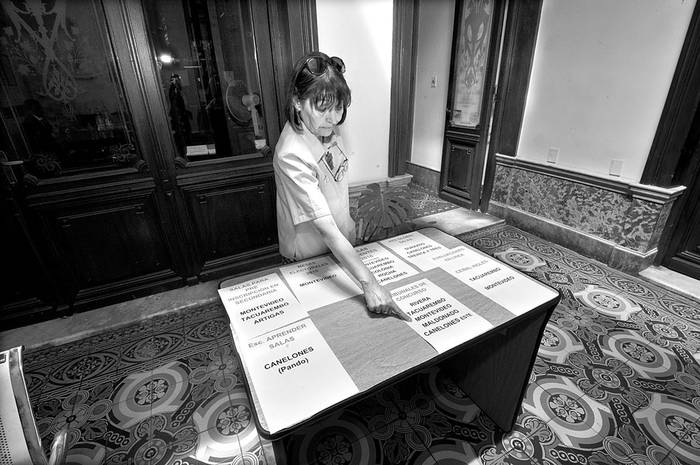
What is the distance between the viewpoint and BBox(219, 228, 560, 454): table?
2.72ft

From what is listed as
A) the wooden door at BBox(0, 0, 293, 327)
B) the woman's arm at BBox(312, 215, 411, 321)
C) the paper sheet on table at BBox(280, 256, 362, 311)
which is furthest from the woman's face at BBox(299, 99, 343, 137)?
the wooden door at BBox(0, 0, 293, 327)

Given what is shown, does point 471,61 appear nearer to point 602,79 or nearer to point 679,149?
point 602,79

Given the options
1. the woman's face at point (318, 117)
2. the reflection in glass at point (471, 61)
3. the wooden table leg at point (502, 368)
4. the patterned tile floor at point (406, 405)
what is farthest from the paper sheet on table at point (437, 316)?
the reflection in glass at point (471, 61)

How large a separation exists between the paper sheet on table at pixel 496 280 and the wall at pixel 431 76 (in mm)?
3227

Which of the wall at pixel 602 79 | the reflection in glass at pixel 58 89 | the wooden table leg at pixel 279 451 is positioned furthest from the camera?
the wall at pixel 602 79

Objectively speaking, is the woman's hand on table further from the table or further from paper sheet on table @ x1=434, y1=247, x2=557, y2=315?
paper sheet on table @ x1=434, y1=247, x2=557, y2=315

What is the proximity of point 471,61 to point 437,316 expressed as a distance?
3489 millimetres

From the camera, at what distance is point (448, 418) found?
1.56 m

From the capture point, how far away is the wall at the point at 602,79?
224cm

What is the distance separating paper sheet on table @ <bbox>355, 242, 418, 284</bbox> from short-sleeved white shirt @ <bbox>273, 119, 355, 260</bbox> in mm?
201

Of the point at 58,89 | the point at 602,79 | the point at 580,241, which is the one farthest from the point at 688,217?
the point at 58,89

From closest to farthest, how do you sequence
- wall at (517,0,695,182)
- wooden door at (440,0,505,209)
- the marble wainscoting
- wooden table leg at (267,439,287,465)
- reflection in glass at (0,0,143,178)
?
wooden table leg at (267,439,287,465)
reflection in glass at (0,0,143,178)
wall at (517,0,695,182)
the marble wainscoting
wooden door at (440,0,505,209)

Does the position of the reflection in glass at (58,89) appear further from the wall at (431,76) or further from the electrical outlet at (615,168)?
the electrical outlet at (615,168)

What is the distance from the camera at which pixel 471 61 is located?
3566mm
